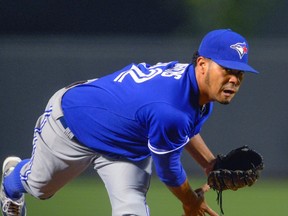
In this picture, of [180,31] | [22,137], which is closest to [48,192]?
[22,137]

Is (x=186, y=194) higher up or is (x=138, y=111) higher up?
(x=138, y=111)

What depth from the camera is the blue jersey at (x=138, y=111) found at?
5445mm

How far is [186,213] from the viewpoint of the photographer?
582cm

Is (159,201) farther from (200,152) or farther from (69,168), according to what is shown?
(69,168)

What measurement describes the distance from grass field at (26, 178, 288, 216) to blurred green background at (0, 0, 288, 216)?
0.16 ft

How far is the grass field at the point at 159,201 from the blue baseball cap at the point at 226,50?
2.81 m

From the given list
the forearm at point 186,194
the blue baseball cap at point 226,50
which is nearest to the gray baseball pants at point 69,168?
the forearm at point 186,194

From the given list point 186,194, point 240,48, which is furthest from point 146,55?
point 240,48

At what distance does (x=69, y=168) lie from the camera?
602 centimetres

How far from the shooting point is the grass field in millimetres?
8227

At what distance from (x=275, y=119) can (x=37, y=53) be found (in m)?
2.47

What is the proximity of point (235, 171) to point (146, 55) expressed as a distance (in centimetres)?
452

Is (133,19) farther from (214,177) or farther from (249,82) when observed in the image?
(214,177)

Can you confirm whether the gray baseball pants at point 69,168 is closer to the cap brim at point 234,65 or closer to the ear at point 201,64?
the ear at point 201,64
